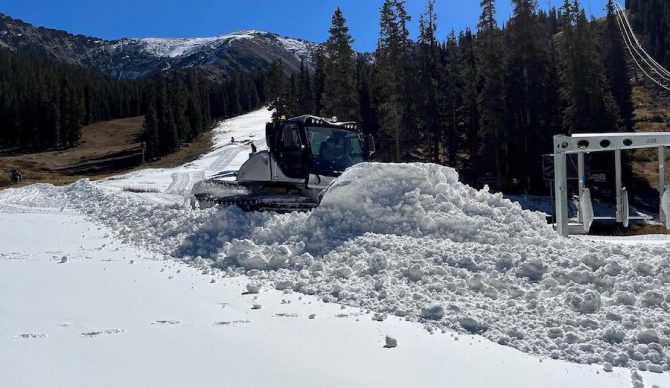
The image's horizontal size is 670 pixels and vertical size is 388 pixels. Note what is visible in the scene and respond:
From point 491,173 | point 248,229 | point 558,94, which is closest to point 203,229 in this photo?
point 248,229

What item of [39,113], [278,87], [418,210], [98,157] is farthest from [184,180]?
[39,113]

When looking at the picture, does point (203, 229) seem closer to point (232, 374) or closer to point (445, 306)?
point (445, 306)

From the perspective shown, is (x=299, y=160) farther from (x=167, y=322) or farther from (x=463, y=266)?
(x=167, y=322)

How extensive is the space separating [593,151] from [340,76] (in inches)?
1569

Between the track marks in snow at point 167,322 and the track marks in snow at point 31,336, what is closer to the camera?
the track marks in snow at point 31,336

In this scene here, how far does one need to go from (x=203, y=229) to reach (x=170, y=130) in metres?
87.7

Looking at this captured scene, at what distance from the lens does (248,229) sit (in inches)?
420

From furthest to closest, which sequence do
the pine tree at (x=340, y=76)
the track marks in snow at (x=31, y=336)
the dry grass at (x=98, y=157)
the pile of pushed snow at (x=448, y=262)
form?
the dry grass at (x=98, y=157) → the pine tree at (x=340, y=76) → the pile of pushed snow at (x=448, y=262) → the track marks in snow at (x=31, y=336)

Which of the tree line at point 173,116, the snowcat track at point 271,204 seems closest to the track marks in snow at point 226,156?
the tree line at point 173,116

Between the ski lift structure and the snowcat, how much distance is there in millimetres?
5546

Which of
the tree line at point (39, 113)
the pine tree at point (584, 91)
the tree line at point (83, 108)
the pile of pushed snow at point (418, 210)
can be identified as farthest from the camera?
the tree line at point (39, 113)

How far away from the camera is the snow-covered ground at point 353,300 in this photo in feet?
14.9

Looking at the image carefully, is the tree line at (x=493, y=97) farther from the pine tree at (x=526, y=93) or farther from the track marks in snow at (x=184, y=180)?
the track marks in snow at (x=184, y=180)

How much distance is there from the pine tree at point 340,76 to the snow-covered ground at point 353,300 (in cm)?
3778
